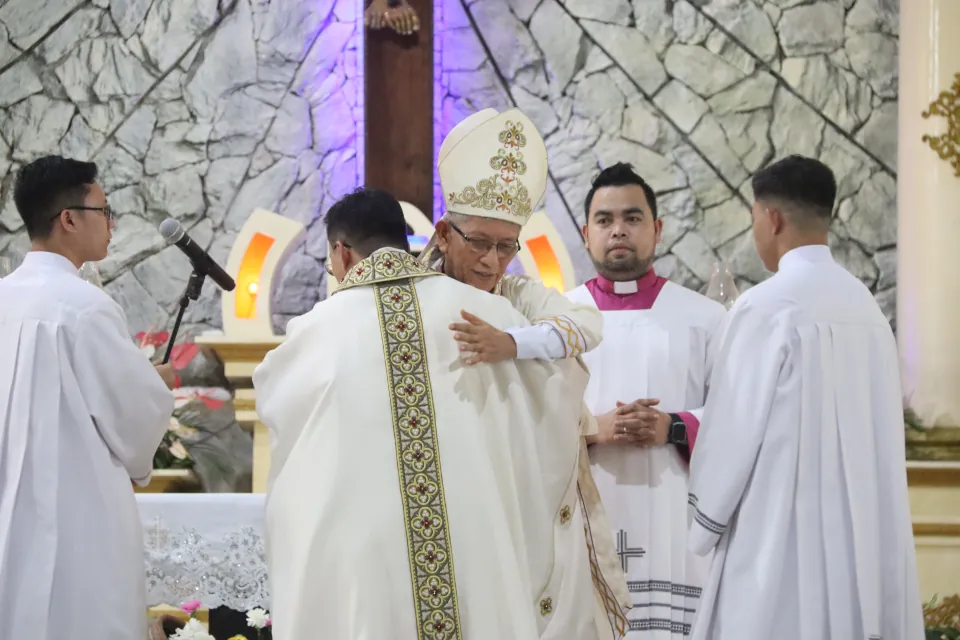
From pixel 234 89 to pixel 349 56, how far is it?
637 mm

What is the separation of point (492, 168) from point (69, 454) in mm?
1356

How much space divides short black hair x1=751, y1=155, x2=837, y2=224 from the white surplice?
0.68 metres

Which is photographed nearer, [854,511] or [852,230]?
[854,511]

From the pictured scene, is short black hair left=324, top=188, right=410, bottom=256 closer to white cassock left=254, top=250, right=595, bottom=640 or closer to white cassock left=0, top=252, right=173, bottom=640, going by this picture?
white cassock left=254, top=250, right=595, bottom=640

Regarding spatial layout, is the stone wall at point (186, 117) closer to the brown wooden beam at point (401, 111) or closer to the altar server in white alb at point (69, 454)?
the brown wooden beam at point (401, 111)

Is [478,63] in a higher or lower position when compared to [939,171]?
higher

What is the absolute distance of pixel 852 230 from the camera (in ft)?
19.7

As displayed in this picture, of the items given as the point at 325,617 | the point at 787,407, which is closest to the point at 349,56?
the point at 787,407

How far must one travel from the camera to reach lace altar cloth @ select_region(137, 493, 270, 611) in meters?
3.48

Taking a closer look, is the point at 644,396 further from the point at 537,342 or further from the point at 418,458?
the point at 418,458

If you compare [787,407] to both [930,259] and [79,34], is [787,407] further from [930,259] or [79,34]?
[79,34]

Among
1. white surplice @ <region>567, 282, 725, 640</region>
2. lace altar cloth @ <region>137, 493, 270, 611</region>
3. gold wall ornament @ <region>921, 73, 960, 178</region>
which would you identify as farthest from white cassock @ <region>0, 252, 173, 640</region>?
gold wall ornament @ <region>921, 73, 960, 178</region>

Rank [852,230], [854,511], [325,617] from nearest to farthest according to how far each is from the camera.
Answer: [325,617], [854,511], [852,230]

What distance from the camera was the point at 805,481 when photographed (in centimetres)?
312
